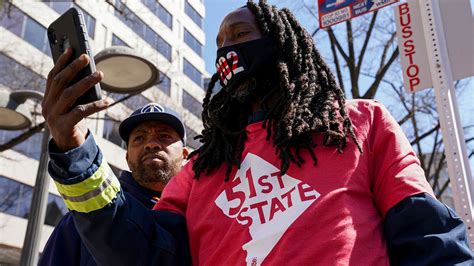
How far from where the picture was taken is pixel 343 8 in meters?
4.82

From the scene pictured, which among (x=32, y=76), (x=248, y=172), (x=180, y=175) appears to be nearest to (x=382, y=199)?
(x=248, y=172)

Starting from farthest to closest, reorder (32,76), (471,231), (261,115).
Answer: (32,76), (471,231), (261,115)

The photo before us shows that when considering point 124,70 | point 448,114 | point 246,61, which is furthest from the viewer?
point 124,70

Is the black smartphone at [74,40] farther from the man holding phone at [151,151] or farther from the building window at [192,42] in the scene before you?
the building window at [192,42]

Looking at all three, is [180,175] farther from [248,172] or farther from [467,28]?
[467,28]

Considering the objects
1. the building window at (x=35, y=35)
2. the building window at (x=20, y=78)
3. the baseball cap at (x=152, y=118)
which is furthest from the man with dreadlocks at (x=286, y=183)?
the building window at (x=35, y=35)

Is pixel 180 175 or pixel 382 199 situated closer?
pixel 382 199

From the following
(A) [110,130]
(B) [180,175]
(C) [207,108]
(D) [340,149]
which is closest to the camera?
(D) [340,149]

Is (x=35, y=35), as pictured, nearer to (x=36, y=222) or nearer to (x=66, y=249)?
(x=36, y=222)

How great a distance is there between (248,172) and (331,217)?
0.33 metres

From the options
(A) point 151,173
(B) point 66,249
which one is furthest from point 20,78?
(B) point 66,249

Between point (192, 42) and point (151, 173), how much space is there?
31775mm

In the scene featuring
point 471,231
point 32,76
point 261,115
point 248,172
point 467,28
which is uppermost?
point 32,76

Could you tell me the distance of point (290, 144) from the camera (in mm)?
1643
